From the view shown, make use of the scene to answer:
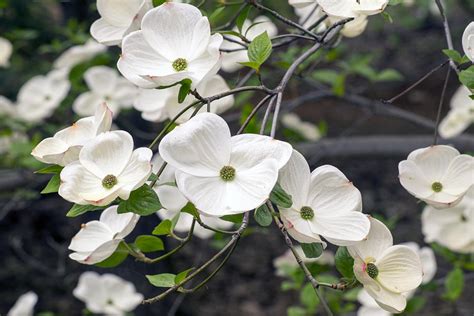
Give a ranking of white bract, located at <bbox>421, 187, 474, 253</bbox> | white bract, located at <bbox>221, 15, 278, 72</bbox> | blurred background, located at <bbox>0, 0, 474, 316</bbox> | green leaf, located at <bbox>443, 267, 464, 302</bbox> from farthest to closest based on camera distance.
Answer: blurred background, located at <bbox>0, 0, 474, 316</bbox>, green leaf, located at <bbox>443, 267, 464, 302</bbox>, white bract, located at <bbox>421, 187, 474, 253</bbox>, white bract, located at <bbox>221, 15, 278, 72</bbox>

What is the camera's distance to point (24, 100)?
1794mm

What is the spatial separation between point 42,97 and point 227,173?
1.29 m

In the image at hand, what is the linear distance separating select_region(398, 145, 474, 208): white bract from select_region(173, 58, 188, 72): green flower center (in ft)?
0.82

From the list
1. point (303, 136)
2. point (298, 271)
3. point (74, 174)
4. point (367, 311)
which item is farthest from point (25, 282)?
point (74, 174)

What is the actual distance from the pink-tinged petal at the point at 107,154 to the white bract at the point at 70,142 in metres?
0.02

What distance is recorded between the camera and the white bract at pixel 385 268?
2.02 ft

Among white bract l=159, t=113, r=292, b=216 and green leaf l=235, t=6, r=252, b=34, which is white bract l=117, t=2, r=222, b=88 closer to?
white bract l=159, t=113, r=292, b=216

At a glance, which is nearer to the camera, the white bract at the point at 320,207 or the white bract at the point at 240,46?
the white bract at the point at 320,207

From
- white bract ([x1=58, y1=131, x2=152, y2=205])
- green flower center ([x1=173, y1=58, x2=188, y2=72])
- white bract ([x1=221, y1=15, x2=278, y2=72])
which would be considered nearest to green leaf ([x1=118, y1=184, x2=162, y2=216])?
white bract ([x1=58, y1=131, x2=152, y2=205])

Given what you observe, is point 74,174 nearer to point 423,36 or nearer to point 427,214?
point 427,214

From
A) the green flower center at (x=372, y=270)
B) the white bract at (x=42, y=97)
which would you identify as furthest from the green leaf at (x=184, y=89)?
the white bract at (x=42, y=97)

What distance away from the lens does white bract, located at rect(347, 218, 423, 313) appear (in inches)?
24.3

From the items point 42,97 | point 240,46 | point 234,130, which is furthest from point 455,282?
point 234,130

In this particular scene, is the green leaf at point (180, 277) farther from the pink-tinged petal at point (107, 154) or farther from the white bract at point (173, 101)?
the white bract at point (173, 101)
